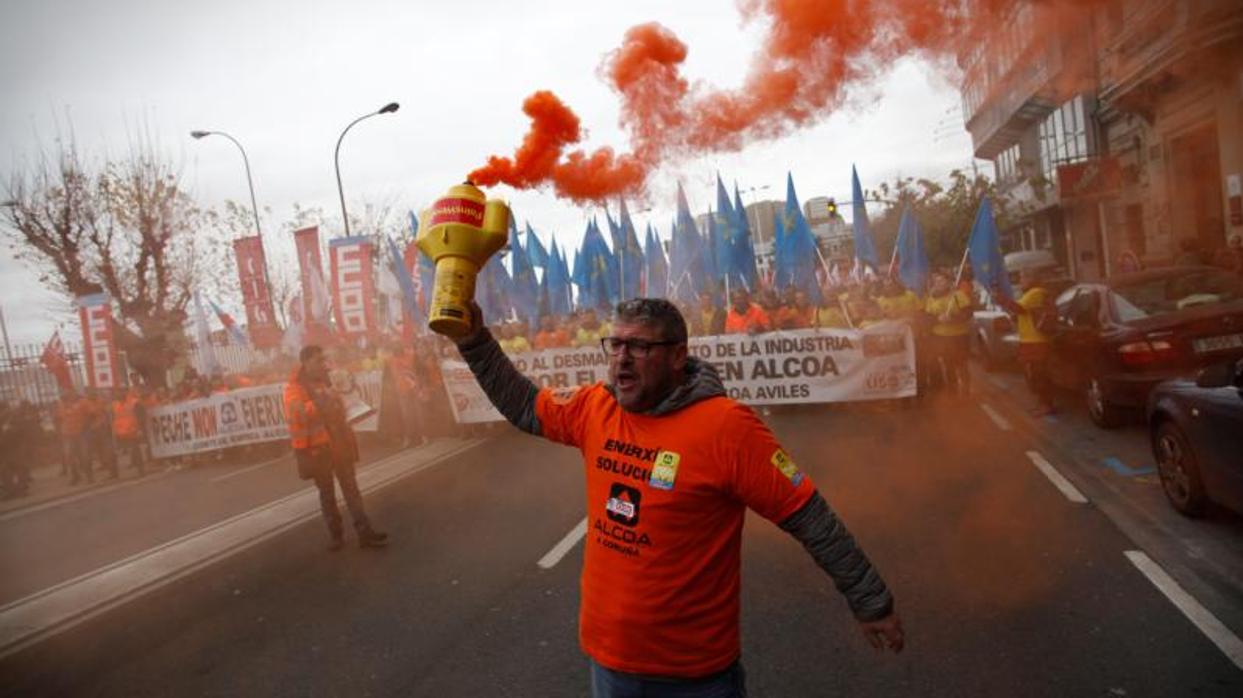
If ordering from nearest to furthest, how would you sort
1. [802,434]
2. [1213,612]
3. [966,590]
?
[1213,612]
[966,590]
[802,434]

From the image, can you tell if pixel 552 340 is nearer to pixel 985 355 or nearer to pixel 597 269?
pixel 597 269

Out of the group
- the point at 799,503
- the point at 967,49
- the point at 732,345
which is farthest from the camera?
the point at 732,345

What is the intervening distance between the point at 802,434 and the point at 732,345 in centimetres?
222

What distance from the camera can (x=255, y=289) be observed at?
62.6 ft

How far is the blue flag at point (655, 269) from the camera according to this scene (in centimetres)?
1698

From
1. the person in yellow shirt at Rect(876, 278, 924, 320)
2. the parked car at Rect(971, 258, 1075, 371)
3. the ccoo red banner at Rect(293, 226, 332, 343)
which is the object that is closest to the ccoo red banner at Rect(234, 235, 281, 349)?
the ccoo red banner at Rect(293, 226, 332, 343)

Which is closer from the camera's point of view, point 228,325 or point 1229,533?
point 1229,533

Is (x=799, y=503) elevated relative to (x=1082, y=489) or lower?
elevated

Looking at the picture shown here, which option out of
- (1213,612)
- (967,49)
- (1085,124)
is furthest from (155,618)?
(1085,124)

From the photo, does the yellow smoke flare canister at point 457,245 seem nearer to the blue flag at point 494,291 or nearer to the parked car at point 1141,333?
the parked car at point 1141,333

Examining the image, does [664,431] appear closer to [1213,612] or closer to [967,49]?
[1213,612]

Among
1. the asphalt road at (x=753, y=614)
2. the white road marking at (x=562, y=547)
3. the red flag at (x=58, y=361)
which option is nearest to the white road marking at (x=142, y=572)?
the asphalt road at (x=753, y=614)

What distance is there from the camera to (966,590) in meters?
4.79

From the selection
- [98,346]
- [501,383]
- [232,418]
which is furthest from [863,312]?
[98,346]
